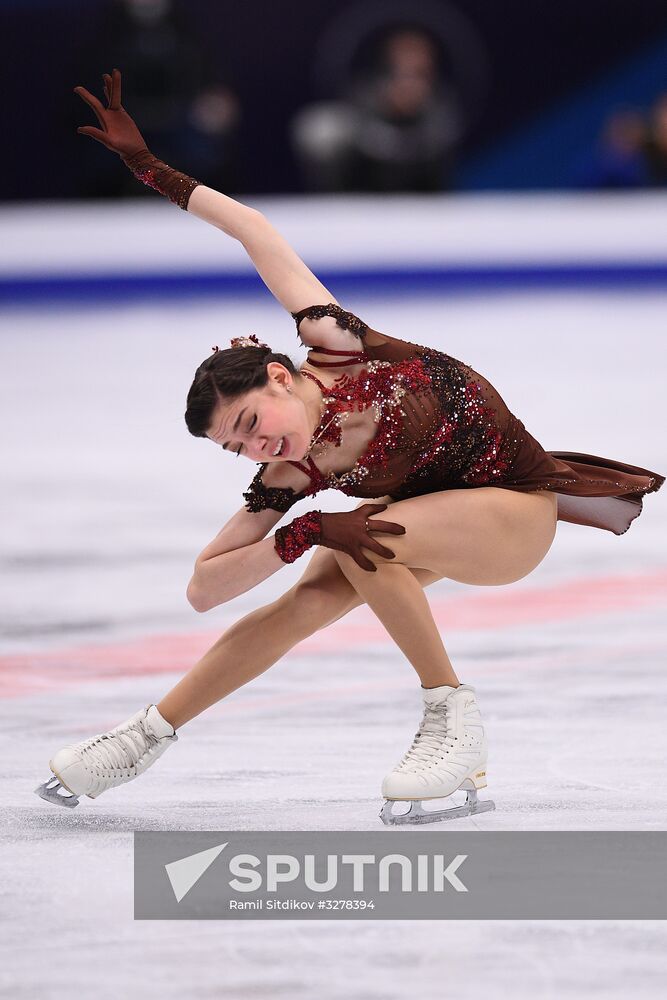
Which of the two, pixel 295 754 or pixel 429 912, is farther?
pixel 295 754

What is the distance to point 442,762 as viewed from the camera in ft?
7.80

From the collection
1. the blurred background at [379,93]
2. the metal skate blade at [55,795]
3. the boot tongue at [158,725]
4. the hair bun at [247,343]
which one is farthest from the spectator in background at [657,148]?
the metal skate blade at [55,795]

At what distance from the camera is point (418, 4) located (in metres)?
10.5

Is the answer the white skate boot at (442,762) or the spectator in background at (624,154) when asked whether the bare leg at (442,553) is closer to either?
the white skate boot at (442,762)

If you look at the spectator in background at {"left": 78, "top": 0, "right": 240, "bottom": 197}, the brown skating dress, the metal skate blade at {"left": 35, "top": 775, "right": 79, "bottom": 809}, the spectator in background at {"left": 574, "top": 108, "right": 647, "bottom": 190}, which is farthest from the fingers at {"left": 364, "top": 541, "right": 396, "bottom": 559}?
the spectator in background at {"left": 574, "top": 108, "right": 647, "bottom": 190}

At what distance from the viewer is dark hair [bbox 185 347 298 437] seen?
7.61 feet

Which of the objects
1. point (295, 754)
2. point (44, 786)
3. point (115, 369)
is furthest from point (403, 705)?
point (115, 369)

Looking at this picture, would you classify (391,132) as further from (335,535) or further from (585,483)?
(335,535)

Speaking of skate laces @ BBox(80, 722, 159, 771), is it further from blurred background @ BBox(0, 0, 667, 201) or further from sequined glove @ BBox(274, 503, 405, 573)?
blurred background @ BBox(0, 0, 667, 201)

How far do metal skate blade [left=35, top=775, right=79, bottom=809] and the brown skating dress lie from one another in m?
0.53

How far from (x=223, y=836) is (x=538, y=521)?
28.8 inches

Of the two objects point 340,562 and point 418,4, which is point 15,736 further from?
point 418,4

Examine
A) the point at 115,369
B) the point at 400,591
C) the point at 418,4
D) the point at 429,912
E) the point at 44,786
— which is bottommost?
the point at 429,912

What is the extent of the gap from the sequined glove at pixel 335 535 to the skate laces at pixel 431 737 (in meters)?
0.27
